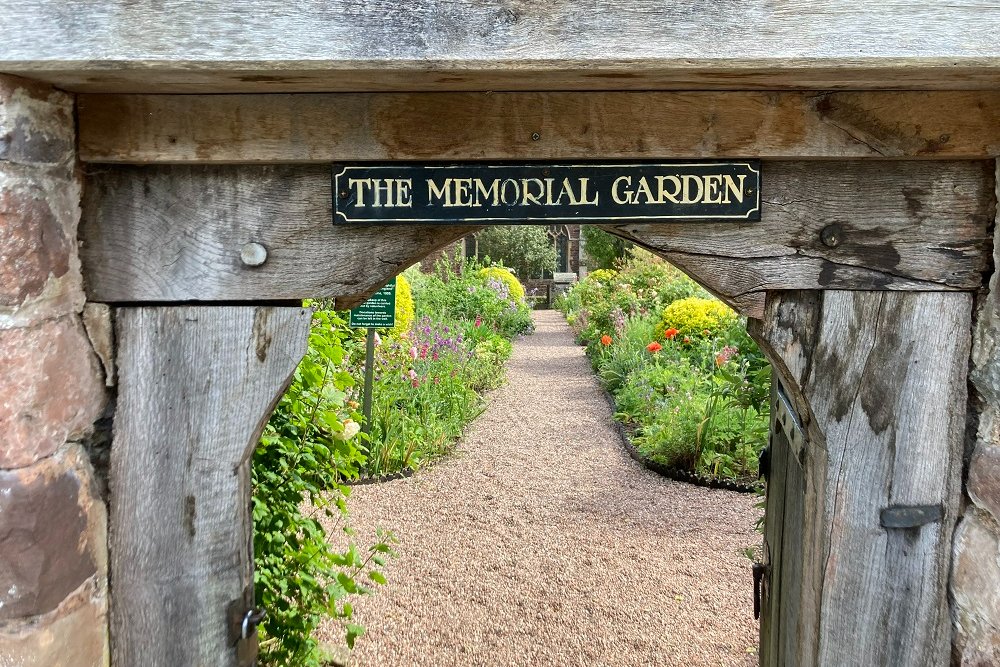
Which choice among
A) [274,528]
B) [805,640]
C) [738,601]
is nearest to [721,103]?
[805,640]

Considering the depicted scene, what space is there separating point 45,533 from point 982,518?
1.92 m

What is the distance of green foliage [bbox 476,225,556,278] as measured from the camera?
80.7ft

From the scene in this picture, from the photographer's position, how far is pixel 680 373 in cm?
836

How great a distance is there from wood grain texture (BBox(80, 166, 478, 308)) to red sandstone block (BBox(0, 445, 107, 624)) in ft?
1.29

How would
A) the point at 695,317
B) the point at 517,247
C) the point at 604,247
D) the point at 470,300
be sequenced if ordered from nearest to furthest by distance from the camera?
1. the point at 695,317
2. the point at 470,300
3. the point at 604,247
4. the point at 517,247

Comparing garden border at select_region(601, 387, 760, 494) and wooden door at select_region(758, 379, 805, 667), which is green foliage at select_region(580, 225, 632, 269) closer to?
garden border at select_region(601, 387, 760, 494)

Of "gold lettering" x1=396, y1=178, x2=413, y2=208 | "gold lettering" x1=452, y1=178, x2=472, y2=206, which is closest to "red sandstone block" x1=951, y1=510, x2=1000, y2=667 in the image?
"gold lettering" x1=452, y1=178, x2=472, y2=206

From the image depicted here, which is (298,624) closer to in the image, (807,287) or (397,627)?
(397,627)

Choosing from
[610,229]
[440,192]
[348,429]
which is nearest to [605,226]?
[610,229]

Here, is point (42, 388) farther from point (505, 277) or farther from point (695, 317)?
point (505, 277)

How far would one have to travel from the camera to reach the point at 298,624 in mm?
3006

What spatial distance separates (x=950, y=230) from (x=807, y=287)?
1.04 ft

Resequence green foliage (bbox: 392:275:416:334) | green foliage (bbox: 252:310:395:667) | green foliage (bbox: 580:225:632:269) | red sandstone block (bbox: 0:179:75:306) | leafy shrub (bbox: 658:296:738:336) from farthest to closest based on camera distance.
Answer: green foliage (bbox: 580:225:632:269) < leafy shrub (bbox: 658:296:738:336) < green foliage (bbox: 392:275:416:334) < green foliage (bbox: 252:310:395:667) < red sandstone block (bbox: 0:179:75:306)

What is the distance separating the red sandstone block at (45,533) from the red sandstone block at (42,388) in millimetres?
39
